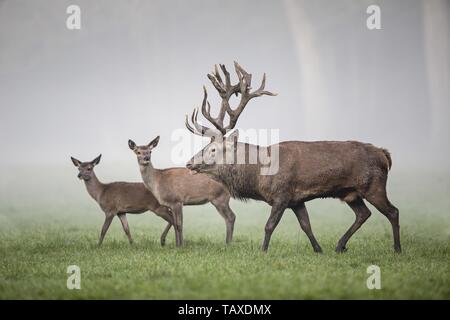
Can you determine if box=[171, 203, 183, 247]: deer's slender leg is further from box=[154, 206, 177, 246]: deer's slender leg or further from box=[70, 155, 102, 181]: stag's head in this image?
box=[70, 155, 102, 181]: stag's head

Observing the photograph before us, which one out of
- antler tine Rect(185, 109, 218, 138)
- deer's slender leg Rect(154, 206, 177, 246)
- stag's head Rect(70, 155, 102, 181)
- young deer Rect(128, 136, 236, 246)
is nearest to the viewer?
antler tine Rect(185, 109, 218, 138)

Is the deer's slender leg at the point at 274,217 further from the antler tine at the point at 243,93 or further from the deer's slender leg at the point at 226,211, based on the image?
the deer's slender leg at the point at 226,211

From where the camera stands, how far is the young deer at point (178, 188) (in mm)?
11406

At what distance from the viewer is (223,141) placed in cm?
1003

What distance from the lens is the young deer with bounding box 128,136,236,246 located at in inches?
449

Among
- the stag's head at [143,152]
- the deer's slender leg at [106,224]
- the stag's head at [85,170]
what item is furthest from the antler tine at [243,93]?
the stag's head at [85,170]

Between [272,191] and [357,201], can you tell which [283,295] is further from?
[357,201]

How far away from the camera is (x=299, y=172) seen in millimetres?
9641

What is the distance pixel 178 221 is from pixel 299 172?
9.37 ft

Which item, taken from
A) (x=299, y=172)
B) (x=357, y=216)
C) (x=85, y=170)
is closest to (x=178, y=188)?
(x=85, y=170)

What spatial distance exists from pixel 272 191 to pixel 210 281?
2.87 metres

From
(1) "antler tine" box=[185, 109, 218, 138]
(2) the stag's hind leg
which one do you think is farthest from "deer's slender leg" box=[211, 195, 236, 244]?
(2) the stag's hind leg

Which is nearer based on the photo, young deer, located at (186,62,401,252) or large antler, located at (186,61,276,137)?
young deer, located at (186,62,401,252)
